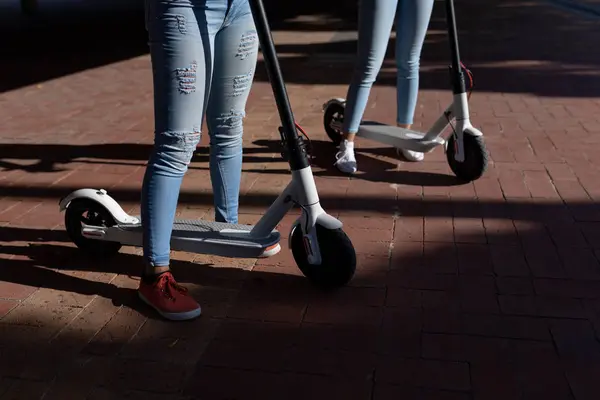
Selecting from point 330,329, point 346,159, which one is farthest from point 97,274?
point 346,159

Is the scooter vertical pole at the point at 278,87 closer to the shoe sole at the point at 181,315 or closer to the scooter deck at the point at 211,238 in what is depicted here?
the scooter deck at the point at 211,238

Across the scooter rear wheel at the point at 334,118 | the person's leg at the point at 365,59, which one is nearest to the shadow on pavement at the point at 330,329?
the person's leg at the point at 365,59

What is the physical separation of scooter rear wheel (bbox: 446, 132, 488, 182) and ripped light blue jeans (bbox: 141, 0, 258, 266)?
1829 millimetres

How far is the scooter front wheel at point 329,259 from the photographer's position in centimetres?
297

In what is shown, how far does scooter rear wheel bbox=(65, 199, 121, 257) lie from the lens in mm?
3415

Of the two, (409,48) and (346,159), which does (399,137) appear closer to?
(346,159)

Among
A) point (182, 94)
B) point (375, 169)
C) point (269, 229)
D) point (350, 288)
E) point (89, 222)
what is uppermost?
point (182, 94)

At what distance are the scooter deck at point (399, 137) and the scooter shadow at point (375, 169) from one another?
0.54ft

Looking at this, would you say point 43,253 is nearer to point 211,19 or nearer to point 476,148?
point 211,19

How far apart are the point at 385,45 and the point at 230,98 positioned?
1806mm

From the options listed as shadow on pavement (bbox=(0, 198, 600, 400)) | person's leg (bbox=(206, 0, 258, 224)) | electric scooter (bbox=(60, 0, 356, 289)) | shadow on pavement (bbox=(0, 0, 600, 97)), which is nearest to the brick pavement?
shadow on pavement (bbox=(0, 198, 600, 400))

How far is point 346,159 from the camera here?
4.79 metres

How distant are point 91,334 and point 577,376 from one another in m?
1.85

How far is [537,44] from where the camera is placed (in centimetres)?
1033
